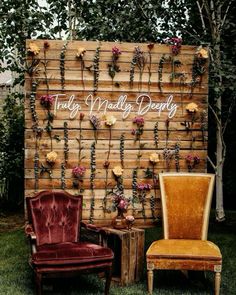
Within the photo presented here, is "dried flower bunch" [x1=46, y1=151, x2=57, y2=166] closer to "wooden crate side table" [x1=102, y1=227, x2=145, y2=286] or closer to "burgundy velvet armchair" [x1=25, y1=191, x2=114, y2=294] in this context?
"burgundy velvet armchair" [x1=25, y1=191, x2=114, y2=294]

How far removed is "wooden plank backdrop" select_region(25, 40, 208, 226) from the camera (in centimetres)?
580

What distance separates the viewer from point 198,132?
6.15 metres

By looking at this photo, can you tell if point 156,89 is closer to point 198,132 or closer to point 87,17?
point 198,132

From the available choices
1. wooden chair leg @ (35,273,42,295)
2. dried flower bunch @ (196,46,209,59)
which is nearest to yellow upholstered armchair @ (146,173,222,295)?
wooden chair leg @ (35,273,42,295)

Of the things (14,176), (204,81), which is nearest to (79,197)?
(204,81)

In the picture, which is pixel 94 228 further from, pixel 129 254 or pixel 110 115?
pixel 110 115

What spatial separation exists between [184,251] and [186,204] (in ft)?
2.38

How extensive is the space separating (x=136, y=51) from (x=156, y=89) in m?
0.47

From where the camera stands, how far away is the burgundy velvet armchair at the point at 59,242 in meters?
4.61

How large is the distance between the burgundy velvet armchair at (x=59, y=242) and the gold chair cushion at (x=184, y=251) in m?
0.41

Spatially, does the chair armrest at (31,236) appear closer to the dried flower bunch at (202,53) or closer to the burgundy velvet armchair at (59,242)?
the burgundy velvet armchair at (59,242)

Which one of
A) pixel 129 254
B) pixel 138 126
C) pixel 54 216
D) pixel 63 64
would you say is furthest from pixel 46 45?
pixel 129 254

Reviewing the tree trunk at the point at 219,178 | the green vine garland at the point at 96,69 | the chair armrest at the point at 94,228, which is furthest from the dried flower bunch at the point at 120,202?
the tree trunk at the point at 219,178

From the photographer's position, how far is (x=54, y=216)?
212 inches
